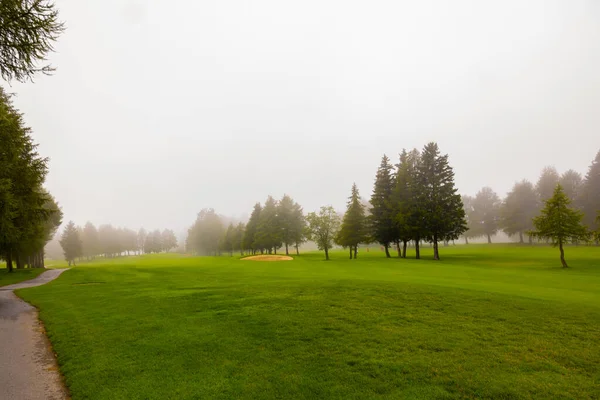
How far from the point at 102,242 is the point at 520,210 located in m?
136

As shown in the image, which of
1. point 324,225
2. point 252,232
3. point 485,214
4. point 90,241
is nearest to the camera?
point 324,225

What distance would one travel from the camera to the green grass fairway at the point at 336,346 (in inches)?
230

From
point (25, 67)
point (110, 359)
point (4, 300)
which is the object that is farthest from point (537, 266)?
point (4, 300)

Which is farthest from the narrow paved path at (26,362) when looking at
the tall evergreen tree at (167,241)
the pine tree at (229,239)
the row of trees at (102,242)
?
the tall evergreen tree at (167,241)

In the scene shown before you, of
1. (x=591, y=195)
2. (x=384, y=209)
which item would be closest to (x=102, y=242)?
(x=384, y=209)

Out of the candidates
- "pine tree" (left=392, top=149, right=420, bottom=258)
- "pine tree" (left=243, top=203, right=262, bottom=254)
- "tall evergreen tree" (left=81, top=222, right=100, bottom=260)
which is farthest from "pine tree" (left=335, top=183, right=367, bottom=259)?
"tall evergreen tree" (left=81, top=222, right=100, bottom=260)

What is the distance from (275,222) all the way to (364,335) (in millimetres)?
55331

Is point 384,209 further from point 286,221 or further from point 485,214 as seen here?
point 485,214

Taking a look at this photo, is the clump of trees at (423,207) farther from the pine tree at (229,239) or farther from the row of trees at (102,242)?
the row of trees at (102,242)

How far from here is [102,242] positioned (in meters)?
105

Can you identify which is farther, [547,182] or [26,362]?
[547,182]

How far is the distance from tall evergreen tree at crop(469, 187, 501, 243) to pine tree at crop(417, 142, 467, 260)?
44319 mm

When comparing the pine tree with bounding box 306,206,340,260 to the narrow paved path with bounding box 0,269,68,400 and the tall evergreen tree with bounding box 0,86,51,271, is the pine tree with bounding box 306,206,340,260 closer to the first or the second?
the tall evergreen tree with bounding box 0,86,51,271

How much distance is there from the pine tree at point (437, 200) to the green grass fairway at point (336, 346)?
96.1ft
